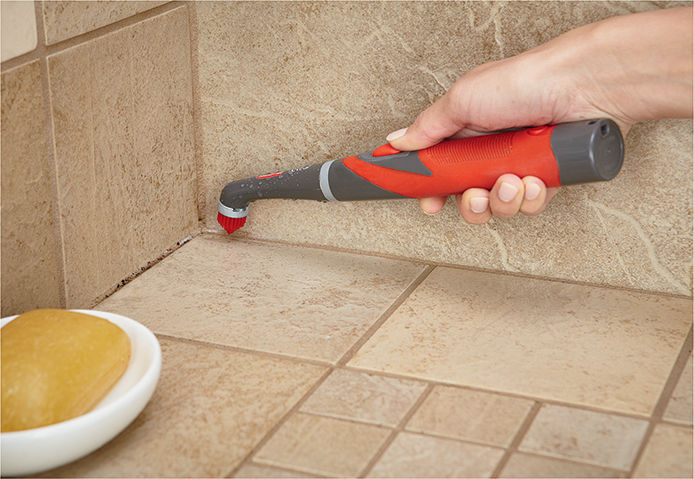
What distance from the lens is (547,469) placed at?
61 cm

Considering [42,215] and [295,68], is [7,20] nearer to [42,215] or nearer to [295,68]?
[42,215]

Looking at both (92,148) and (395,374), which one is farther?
(92,148)

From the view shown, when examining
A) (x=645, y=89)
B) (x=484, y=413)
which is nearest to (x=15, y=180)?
(x=484, y=413)

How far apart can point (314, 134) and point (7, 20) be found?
36 cm

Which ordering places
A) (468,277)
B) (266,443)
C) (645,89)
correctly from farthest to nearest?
(468,277) → (645,89) → (266,443)

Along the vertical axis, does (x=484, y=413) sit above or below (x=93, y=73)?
below

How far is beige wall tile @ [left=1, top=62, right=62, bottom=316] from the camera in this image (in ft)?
2.41

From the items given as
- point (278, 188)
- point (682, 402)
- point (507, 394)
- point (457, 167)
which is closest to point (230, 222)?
point (278, 188)

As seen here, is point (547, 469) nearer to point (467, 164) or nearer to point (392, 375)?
point (392, 375)

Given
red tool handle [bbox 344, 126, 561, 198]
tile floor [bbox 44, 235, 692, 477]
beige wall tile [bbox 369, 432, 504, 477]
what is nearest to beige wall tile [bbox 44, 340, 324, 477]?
tile floor [bbox 44, 235, 692, 477]

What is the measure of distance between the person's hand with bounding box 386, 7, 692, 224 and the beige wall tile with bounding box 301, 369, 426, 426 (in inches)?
7.6

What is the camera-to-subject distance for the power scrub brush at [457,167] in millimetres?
718

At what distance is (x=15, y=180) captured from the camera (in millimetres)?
747

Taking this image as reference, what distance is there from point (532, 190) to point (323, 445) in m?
0.29
